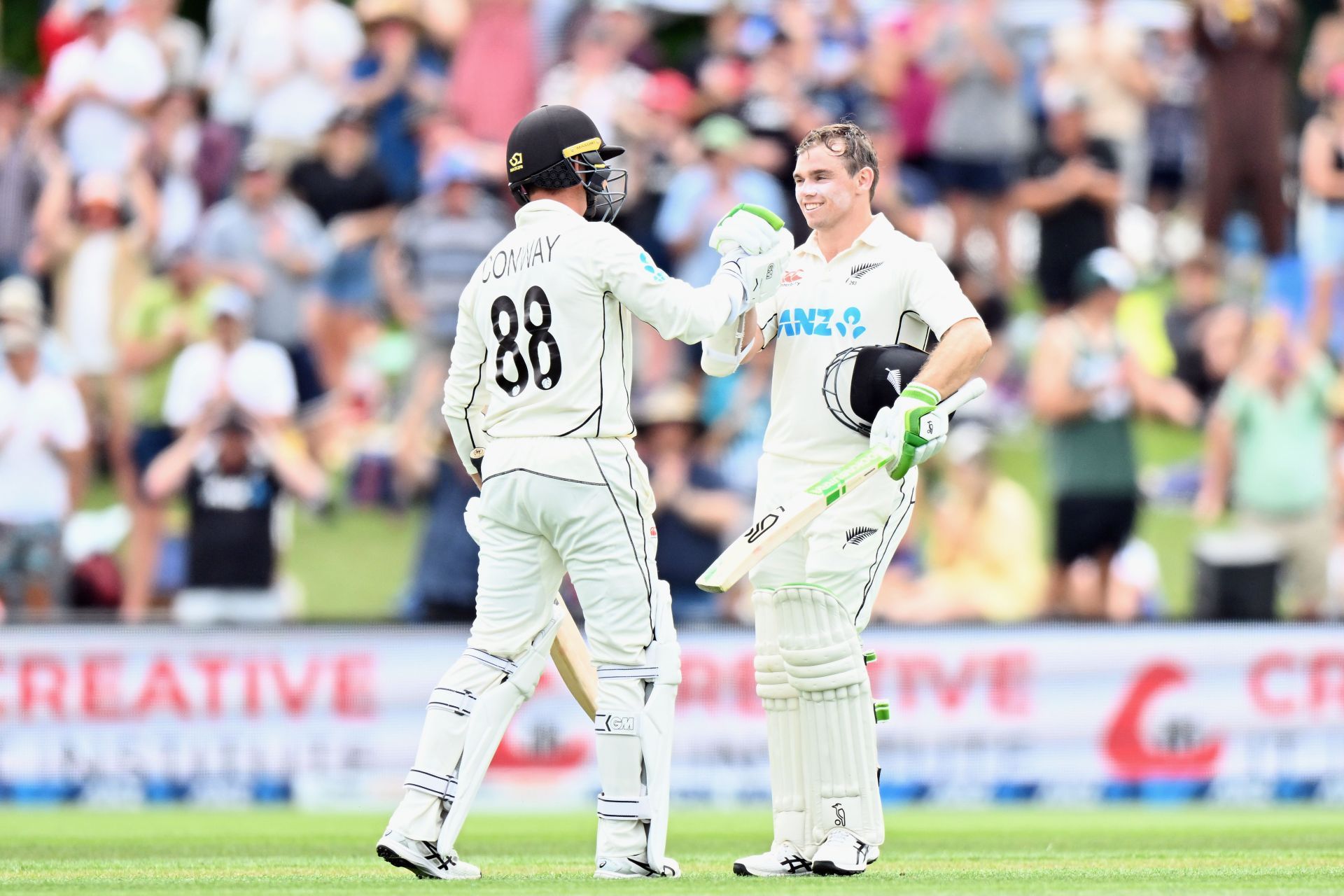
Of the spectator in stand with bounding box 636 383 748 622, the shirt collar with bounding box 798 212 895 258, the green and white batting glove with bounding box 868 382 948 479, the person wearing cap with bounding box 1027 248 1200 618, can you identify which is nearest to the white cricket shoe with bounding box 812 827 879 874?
the green and white batting glove with bounding box 868 382 948 479

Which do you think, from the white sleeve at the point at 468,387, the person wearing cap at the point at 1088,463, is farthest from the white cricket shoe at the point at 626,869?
the person wearing cap at the point at 1088,463

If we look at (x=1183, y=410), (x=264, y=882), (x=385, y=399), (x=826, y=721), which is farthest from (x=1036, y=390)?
(x=264, y=882)

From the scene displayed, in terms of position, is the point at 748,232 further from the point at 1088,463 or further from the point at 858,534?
the point at 1088,463

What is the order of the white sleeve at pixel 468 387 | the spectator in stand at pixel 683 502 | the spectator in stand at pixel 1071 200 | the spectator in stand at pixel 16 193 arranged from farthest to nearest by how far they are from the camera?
the spectator in stand at pixel 1071 200 → the spectator in stand at pixel 16 193 → the spectator in stand at pixel 683 502 → the white sleeve at pixel 468 387

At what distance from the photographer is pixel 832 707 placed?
7.11 metres

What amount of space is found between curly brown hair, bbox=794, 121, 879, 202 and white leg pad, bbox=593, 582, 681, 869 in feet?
5.49

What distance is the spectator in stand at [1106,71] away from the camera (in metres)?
15.8

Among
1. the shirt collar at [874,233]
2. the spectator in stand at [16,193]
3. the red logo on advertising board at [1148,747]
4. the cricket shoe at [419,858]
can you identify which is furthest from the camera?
the spectator in stand at [16,193]

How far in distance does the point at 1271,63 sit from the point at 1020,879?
9.99 meters

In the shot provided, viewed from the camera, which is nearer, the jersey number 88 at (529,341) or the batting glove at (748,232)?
the jersey number 88 at (529,341)

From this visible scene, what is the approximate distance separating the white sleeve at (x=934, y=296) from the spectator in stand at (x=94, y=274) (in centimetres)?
822

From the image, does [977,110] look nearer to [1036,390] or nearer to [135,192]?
[1036,390]

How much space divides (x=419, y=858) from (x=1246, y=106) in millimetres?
10488

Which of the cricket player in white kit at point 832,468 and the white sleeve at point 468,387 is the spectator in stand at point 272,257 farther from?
the cricket player in white kit at point 832,468
